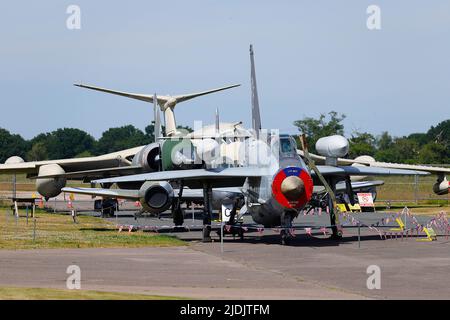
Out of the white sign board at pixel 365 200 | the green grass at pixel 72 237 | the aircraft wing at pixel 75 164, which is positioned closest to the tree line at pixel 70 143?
the aircraft wing at pixel 75 164

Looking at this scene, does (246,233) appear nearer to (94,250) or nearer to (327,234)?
(327,234)

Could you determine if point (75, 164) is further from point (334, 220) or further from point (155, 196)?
point (334, 220)

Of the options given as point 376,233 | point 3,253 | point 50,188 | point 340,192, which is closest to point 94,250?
point 3,253

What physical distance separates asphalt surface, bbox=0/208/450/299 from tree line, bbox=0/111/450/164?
6184cm

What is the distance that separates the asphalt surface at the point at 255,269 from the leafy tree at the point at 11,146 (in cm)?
12187

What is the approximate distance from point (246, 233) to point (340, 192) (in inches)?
501

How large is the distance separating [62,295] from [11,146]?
137795mm

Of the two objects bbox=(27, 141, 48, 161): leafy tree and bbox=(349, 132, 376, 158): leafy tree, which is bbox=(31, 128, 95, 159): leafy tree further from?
bbox=(349, 132, 376, 158): leafy tree

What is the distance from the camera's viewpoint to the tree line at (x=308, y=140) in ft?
315

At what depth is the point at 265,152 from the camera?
Result: 83.6ft

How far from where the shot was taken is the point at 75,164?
5134cm

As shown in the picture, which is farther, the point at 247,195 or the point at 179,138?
the point at 179,138

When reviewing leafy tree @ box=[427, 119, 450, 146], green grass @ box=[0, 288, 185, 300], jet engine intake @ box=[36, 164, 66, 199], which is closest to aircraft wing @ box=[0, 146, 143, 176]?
jet engine intake @ box=[36, 164, 66, 199]

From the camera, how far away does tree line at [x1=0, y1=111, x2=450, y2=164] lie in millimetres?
96062
